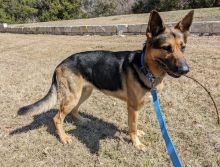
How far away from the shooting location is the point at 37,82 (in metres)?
7.87

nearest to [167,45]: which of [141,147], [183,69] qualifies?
[183,69]

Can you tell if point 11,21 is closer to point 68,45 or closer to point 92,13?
point 92,13

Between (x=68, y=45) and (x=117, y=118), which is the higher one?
(x=117, y=118)

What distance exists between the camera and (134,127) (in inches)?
190

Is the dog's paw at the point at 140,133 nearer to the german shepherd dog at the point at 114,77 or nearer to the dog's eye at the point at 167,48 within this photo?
the german shepherd dog at the point at 114,77

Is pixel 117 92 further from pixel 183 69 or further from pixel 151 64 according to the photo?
pixel 183 69

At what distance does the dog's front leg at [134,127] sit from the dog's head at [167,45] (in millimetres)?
843

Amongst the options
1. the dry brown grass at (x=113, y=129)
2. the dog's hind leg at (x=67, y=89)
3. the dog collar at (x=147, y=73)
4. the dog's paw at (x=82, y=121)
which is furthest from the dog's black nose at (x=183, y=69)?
the dog's paw at (x=82, y=121)

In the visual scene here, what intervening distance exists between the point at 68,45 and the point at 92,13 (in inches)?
441

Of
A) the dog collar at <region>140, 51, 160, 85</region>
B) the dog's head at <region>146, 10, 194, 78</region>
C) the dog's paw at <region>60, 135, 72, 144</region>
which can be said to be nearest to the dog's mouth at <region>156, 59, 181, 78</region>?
the dog's head at <region>146, 10, 194, 78</region>

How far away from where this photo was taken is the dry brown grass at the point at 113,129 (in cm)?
470

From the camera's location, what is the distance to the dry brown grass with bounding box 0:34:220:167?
4703 mm

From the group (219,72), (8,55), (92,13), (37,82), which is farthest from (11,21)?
(219,72)

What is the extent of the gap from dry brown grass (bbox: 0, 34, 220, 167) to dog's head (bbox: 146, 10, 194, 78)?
1.34 metres
